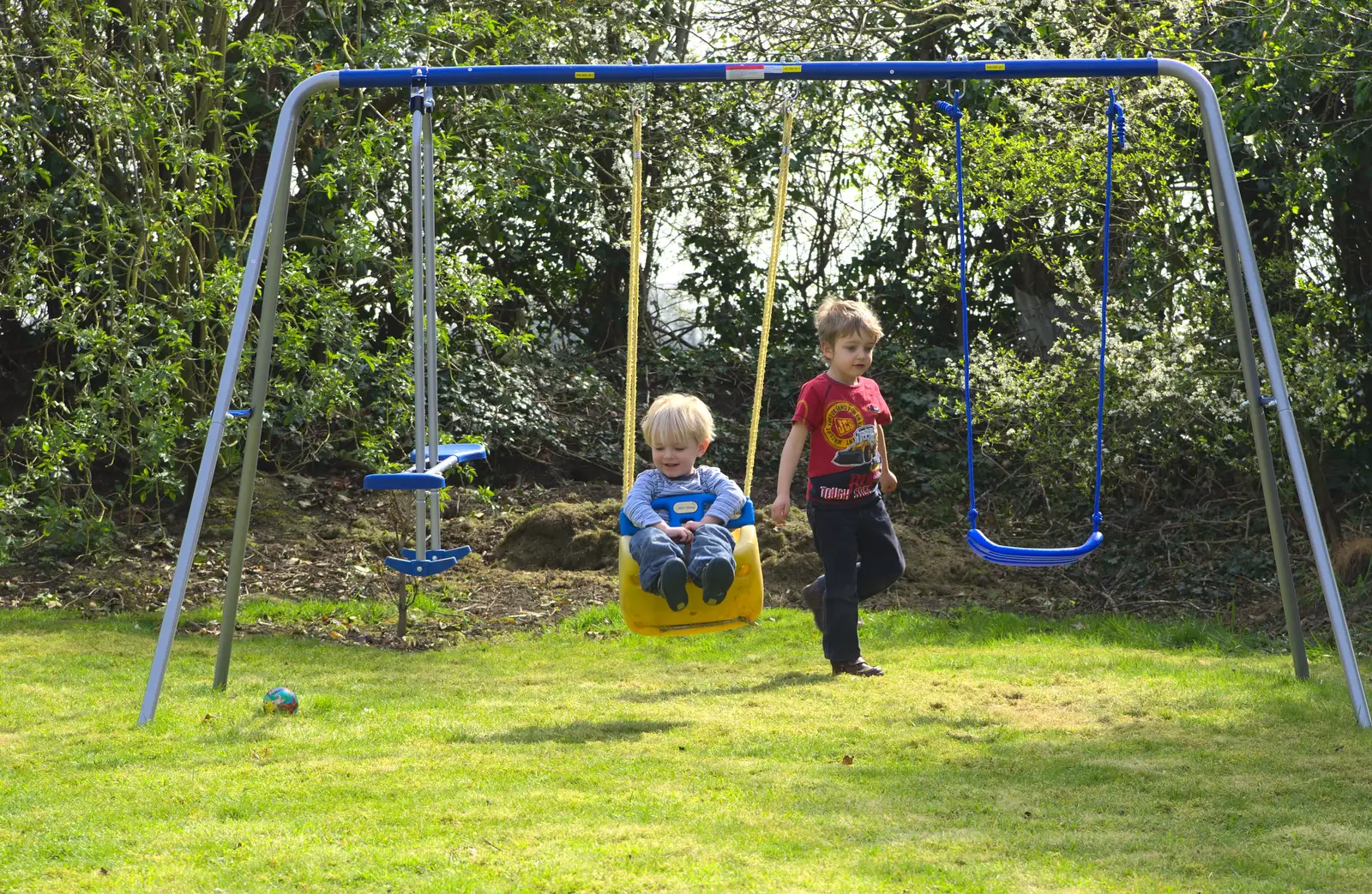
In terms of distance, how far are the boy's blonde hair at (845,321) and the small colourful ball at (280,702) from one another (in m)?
→ 2.40

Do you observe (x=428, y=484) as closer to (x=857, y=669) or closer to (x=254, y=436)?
(x=254, y=436)

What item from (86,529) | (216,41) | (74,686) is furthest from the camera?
(216,41)

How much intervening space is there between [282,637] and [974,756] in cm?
371

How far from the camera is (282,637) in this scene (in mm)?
6816

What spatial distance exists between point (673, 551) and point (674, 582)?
0.15 metres

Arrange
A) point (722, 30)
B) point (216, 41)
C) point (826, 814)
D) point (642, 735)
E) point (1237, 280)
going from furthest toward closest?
point (722, 30) → point (216, 41) → point (1237, 280) → point (642, 735) → point (826, 814)

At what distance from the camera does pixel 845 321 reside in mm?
5500

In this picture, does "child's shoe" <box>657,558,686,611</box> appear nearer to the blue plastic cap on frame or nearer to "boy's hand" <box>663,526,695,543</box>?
"boy's hand" <box>663,526,695,543</box>

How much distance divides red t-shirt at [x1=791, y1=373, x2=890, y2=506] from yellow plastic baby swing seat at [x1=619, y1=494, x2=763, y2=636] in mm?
605

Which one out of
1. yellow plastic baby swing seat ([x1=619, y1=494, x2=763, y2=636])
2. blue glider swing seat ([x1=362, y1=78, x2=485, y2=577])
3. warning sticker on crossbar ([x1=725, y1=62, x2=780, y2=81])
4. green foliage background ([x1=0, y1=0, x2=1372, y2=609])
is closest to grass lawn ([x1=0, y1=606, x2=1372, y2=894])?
yellow plastic baby swing seat ([x1=619, y1=494, x2=763, y2=636])

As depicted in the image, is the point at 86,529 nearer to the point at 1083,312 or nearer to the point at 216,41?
the point at 216,41

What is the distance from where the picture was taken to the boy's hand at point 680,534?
5043 millimetres

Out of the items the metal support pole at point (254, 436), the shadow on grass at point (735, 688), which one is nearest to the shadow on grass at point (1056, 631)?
the shadow on grass at point (735, 688)

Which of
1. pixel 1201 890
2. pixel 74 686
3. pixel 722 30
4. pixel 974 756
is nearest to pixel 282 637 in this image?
pixel 74 686
